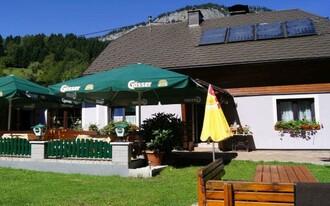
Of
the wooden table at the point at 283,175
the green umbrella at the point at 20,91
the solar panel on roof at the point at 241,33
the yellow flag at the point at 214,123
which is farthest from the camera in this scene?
the solar panel on roof at the point at 241,33

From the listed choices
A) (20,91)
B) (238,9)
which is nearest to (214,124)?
(20,91)

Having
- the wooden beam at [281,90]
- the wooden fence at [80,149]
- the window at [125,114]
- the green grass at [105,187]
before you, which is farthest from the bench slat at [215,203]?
the window at [125,114]

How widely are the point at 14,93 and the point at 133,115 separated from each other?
281 inches

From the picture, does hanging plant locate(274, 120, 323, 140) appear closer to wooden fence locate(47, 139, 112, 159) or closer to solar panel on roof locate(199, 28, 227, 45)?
solar panel on roof locate(199, 28, 227, 45)

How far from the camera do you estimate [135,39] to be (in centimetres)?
1977

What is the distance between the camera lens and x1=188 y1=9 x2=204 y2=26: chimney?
1938 centimetres

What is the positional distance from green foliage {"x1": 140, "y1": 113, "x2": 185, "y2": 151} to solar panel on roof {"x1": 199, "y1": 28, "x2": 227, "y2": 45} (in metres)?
→ 7.71

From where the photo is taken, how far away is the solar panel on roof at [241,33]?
16.4 meters

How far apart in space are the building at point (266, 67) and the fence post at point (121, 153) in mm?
7392

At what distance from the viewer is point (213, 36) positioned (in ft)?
56.7

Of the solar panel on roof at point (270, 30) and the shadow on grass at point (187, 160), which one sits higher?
the solar panel on roof at point (270, 30)

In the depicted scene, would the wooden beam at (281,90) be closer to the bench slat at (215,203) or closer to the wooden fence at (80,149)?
the wooden fence at (80,149)

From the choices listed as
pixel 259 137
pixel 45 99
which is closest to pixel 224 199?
pixel 45 99

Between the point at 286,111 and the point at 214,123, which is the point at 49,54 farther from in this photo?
the point at 214,123
